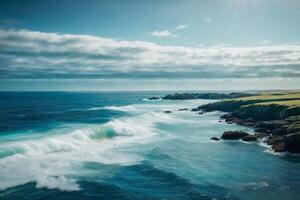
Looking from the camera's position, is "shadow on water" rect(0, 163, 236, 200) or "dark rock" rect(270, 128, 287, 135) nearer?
"shadow on water" rect(0, 163, 236, 200)

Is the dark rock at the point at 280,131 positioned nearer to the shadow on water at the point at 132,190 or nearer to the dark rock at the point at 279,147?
the dark rock at the point at 279,147

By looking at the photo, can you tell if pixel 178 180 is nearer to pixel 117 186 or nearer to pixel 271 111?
pixel 117 186

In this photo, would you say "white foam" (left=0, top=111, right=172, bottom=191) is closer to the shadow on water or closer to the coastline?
the shadow on water

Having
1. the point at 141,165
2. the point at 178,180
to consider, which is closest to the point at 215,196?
the point at 178,180

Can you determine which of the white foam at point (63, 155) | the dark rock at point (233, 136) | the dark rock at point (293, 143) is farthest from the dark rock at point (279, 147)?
the white foam at point (63, 155)

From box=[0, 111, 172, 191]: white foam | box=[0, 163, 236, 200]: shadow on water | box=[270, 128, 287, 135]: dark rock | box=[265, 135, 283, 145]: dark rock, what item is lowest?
box=[0, 163, 236, 200]: shadow on water

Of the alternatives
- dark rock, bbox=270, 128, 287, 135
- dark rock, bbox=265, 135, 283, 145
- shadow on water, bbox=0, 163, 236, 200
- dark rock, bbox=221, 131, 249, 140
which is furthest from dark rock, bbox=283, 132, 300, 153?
shadow on water, bbox=0, 163, 236, 200

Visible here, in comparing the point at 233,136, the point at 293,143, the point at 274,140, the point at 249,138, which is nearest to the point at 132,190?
the point at 293,143

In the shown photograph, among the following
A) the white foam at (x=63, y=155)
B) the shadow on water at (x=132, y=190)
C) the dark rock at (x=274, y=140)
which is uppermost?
the dark rock at (x=274, y=140)

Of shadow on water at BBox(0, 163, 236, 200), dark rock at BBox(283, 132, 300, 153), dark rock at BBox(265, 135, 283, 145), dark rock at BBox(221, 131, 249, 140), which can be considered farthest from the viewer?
dark rock at BBox(221, 131, 249, 140)
